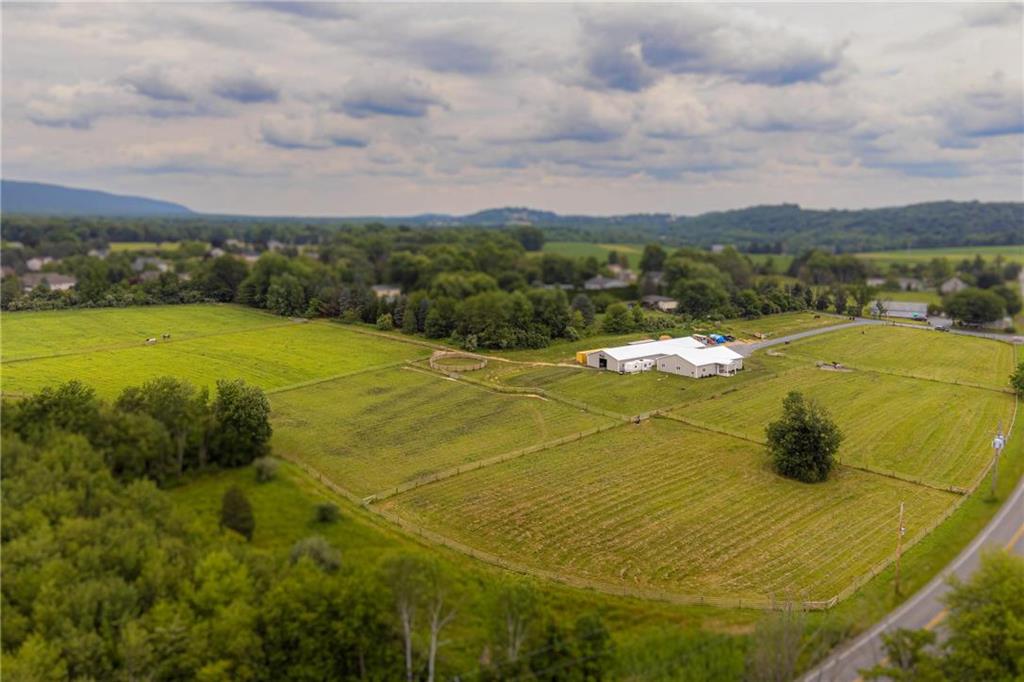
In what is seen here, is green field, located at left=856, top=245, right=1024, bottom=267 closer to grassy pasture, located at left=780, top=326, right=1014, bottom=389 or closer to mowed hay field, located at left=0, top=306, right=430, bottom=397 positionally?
grassy pasture, located at left=780, top=326, right=1014, bottom=389

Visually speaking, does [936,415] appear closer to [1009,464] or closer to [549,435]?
[1009,464]

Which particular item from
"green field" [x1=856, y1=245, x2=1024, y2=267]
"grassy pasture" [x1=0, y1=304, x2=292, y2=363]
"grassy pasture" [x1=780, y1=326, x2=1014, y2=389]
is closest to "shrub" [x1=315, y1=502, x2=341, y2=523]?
"grassy pasture" [x1=0, y1=304, x2=292, y2=363]

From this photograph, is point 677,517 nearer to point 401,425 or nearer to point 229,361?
point 401,425

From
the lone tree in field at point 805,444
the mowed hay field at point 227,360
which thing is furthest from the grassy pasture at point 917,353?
the mowed hay field at point 227,360

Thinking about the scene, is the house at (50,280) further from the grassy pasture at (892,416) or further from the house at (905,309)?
the house at (905,309)

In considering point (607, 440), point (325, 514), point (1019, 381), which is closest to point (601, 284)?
point (1019, 381)

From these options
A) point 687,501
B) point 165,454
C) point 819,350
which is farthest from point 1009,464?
point 165,454
